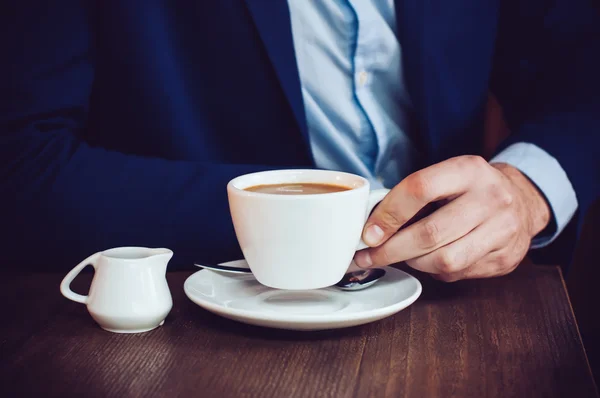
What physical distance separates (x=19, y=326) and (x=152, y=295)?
17 cm

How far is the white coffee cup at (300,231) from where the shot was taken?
62 cm

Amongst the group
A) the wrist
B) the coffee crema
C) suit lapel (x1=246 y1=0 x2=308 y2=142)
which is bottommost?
the wrist

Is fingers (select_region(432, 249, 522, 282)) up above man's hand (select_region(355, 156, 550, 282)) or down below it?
below

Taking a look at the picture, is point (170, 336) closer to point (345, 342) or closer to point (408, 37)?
point (345, 342)

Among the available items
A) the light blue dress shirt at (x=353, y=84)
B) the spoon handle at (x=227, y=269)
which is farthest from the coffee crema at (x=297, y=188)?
the light blue dress shirt at (x=353, y=84)

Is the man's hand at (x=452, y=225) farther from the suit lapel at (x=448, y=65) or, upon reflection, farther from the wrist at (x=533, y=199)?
the suit lapel at (x=448, y=65)

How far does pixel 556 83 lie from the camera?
1241 mm

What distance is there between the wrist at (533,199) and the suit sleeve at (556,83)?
0.02 m

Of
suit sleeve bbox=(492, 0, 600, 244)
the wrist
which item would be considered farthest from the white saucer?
suit sleeve bbox=(492, 0, 600, 244)

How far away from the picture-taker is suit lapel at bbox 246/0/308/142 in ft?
3.43

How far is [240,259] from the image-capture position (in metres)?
0.90

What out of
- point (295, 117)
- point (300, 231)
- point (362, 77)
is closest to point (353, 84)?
point (362, 77)

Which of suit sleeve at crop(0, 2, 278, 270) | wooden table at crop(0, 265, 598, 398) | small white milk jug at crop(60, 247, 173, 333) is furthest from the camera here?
suit sleeve at crop(0, 2, 278, 270)

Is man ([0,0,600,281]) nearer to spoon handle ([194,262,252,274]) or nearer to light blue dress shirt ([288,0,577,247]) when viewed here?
light blue dress shirt ([288,0,577,247])
